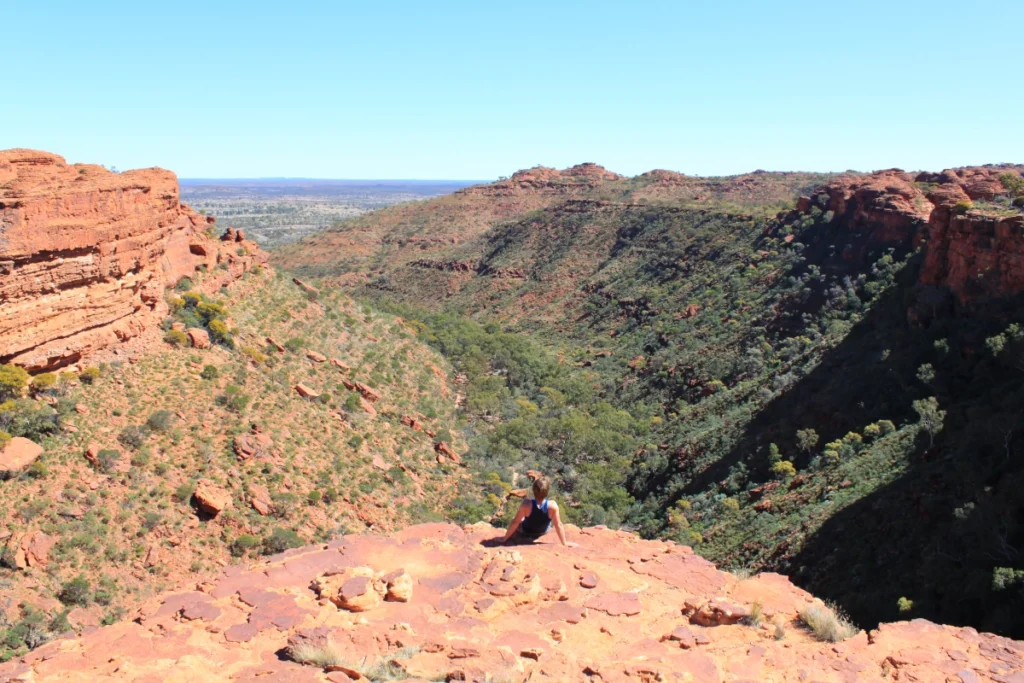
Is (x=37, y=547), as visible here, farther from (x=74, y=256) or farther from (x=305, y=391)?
(x=305, y=391)

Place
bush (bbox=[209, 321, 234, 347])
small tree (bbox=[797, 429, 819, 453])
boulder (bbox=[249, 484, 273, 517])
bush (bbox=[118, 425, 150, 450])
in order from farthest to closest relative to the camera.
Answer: bush (bbox=[209, 321, 234, 347]) → small tree (bbox=[797, 429, 819, 453]) → boulder (bbox=[249, 484, 273, 517]) → bush (bbox=[118, 425, 150, 450])

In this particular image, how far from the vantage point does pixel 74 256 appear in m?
19.8

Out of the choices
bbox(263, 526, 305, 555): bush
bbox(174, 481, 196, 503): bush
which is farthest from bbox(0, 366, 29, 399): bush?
bbox(263, 526, 305, 555): bush

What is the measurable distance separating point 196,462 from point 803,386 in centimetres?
2310

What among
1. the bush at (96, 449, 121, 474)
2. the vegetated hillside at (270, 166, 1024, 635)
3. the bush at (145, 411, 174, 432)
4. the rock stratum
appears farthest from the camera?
the bush at (145, 411, 174, 432)

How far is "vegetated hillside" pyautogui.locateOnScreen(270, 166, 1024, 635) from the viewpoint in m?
15.5

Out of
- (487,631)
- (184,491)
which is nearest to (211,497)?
(184,491)

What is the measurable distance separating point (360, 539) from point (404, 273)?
219 ft

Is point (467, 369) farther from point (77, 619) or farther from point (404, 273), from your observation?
point (404, 273)

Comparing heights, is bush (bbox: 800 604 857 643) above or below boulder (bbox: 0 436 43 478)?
above

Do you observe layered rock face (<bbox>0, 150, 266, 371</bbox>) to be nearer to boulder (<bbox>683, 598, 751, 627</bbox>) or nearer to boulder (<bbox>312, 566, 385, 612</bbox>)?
boulder (<bbox>312, 566, 385, 612</bbox>)

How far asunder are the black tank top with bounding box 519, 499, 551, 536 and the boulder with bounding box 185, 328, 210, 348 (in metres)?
17.9

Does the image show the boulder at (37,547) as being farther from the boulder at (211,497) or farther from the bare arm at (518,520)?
the bare arm at (518,520)

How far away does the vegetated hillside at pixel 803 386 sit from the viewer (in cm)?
1546
